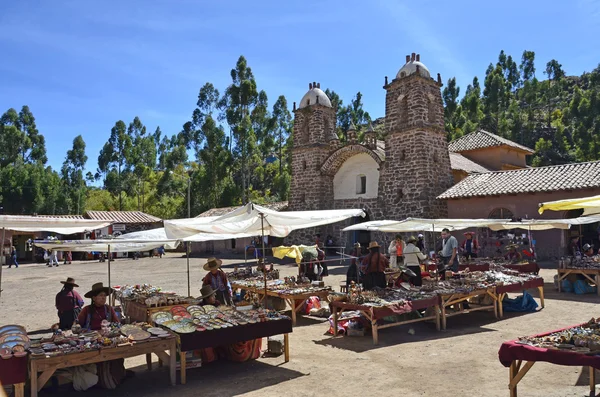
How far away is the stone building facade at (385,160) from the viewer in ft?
78.2

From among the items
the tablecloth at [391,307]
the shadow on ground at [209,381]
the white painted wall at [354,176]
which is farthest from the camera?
the white painted wall at [354,176]

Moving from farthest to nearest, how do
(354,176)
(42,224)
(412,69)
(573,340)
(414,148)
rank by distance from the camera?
(354,176)
(412,69)
(414,148)
(42,224)
(573,340)

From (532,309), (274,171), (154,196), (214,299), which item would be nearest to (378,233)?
(532,309)

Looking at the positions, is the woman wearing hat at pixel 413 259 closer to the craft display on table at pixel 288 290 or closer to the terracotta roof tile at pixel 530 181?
the craft display on table at pixel 288 290

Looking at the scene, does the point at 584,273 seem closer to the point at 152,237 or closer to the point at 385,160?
the point at 152,237

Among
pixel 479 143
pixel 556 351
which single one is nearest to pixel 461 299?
pixel 556 351

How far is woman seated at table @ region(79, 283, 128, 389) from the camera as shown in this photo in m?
6.26

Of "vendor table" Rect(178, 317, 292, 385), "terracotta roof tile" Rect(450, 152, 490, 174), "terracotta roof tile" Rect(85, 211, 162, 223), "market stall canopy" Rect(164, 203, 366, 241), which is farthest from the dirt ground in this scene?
"terracotta roof tile" Rect(85, 211, 162, 223)

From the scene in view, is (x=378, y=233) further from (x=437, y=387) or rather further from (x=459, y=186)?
(x=437, y=387)

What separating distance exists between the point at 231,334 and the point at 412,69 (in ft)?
67.4

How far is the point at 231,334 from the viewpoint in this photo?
21.7ft

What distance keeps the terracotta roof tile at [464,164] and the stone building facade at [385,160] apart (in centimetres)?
207

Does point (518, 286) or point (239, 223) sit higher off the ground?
point (239, 223)

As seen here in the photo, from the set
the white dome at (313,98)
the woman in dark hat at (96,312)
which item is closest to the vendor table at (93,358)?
the woman in dark hat at (96,312)
